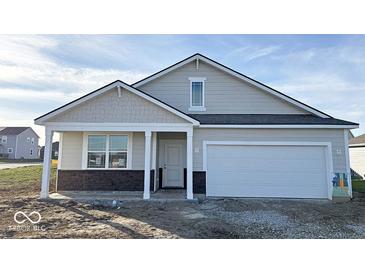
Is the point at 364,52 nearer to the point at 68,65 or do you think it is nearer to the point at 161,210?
the point at 161,210

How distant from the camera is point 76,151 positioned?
10562 millimetres

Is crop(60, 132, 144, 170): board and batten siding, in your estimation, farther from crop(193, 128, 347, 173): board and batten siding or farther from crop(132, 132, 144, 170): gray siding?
crop(193, 128, 347, 173): board and batten siding

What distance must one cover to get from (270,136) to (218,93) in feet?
10.9

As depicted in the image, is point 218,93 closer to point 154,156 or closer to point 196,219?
point 154,156

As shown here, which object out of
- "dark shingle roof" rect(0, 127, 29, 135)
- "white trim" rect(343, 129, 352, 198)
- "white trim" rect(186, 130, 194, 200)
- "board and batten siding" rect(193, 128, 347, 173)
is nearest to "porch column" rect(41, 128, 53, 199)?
"white trim" rect(186, 130, 194, 200)

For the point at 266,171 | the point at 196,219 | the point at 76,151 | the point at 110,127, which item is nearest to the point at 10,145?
the point at 76,151

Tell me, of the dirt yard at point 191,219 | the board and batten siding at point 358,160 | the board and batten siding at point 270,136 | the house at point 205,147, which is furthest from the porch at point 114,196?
the board and batten siding at point 358,160

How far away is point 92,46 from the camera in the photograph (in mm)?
8625

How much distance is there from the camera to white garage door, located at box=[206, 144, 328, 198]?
9.58 m

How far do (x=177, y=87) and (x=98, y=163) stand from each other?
517 cm

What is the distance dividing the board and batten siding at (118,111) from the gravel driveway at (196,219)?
3.19 metres

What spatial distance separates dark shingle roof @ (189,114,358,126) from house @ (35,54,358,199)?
0.04 m
